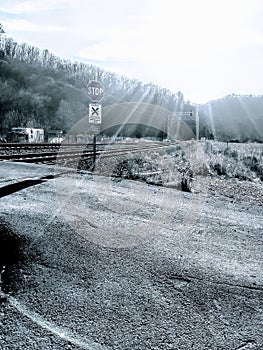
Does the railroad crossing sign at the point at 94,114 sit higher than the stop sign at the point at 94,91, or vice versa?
the stop sign at the point at 94,91

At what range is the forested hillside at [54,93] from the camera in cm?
6284

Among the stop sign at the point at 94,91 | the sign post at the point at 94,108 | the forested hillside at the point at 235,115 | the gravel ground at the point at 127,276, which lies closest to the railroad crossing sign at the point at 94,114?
the sign post at the point at 94,108

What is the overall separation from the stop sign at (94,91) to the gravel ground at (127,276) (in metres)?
6.12

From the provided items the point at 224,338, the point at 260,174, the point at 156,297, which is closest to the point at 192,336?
the point at 224,338

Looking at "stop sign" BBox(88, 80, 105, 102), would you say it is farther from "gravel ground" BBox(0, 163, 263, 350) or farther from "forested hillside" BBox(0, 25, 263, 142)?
"forested hillside" BBox(0, 25, 263, 142)

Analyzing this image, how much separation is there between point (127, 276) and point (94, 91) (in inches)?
353

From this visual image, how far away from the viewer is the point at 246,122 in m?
150

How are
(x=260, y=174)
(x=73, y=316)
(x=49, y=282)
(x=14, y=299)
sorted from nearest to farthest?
(x=73, y=316)
(x=14, y=299)
(x=49, y=282)
(x=260, y=174)

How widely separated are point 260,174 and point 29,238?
12407mm

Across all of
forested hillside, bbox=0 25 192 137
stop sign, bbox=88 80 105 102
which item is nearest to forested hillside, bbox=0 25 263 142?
forested hillside, bbox=0 25 192 137

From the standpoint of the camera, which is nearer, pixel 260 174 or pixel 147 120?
pixel 260 174

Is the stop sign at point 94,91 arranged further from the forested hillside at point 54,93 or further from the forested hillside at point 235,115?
the forested hillside at point 235,115

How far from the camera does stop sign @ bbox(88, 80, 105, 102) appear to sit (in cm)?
1094

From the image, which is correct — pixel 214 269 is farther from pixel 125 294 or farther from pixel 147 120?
pixel 147 120
